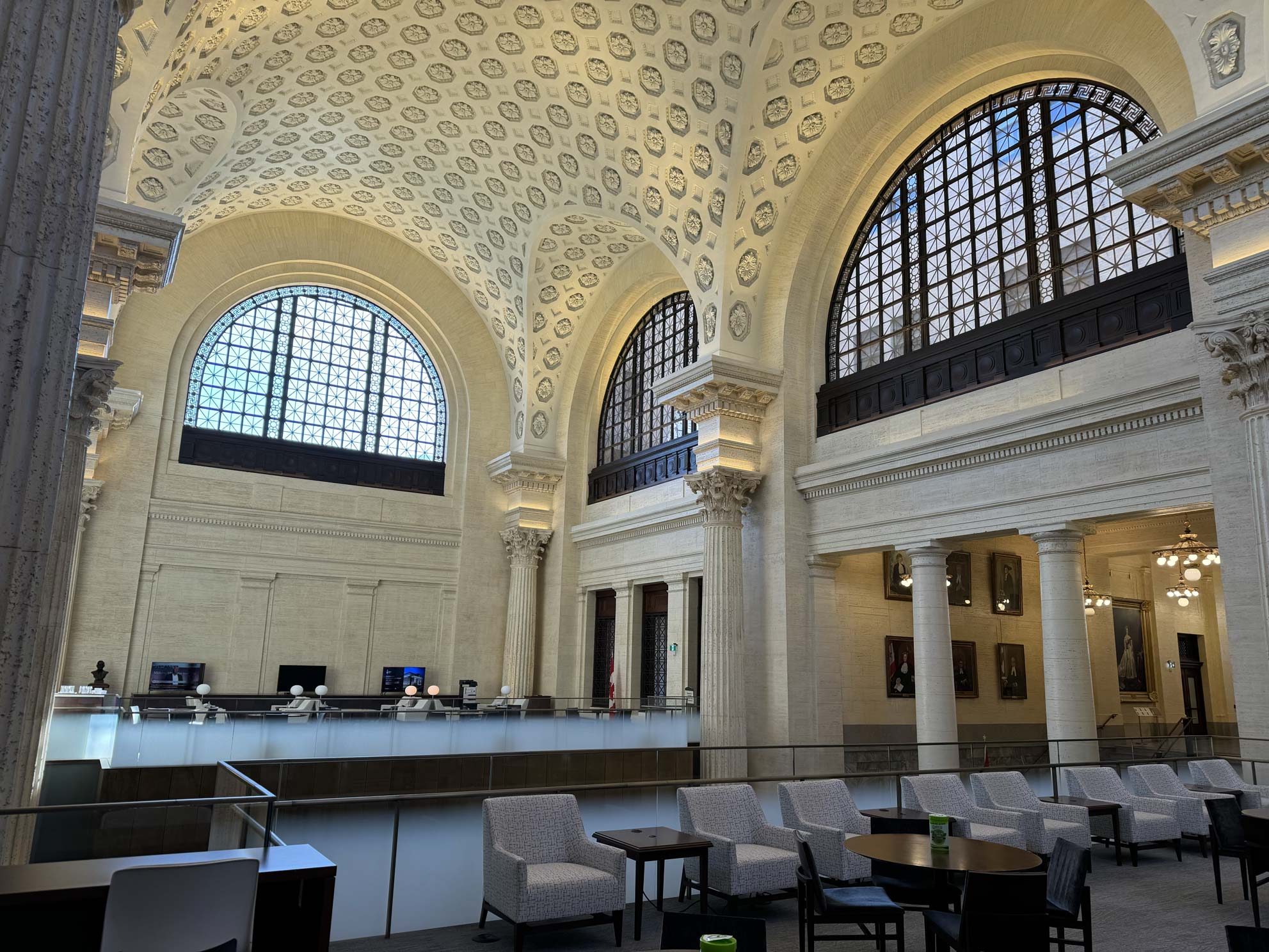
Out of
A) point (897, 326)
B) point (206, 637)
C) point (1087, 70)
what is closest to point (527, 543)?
point (206, 637)

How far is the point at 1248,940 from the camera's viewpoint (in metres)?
3.76

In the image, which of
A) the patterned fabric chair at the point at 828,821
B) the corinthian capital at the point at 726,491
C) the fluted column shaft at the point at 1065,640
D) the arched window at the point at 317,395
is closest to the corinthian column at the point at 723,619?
the corinthian capital at the point at 726,491

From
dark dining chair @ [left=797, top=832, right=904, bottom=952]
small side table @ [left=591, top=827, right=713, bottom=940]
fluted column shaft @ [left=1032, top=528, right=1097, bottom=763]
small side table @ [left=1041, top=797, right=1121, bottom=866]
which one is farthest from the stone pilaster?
dark dining chair @ [left=797, top=832, right=904, bottom=952]

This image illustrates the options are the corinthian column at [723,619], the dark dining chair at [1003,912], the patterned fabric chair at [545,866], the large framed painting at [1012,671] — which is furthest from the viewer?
the large framed painting at [1012,671]

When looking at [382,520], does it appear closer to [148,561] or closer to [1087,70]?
[148,561]

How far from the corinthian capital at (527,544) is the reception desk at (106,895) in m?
19.9

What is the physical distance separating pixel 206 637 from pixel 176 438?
4895 mm

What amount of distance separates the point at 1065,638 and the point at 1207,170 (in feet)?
19.8

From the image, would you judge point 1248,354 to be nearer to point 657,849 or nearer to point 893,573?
point 657,849

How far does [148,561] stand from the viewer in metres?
21.3

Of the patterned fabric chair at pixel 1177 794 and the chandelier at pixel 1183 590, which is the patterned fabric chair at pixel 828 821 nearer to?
the patterned fabric chair at pixel 1177 794

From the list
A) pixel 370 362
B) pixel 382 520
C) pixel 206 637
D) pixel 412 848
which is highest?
pixel 370 362

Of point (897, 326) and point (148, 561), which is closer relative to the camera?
point (897, 326)

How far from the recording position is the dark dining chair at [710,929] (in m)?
3.79
